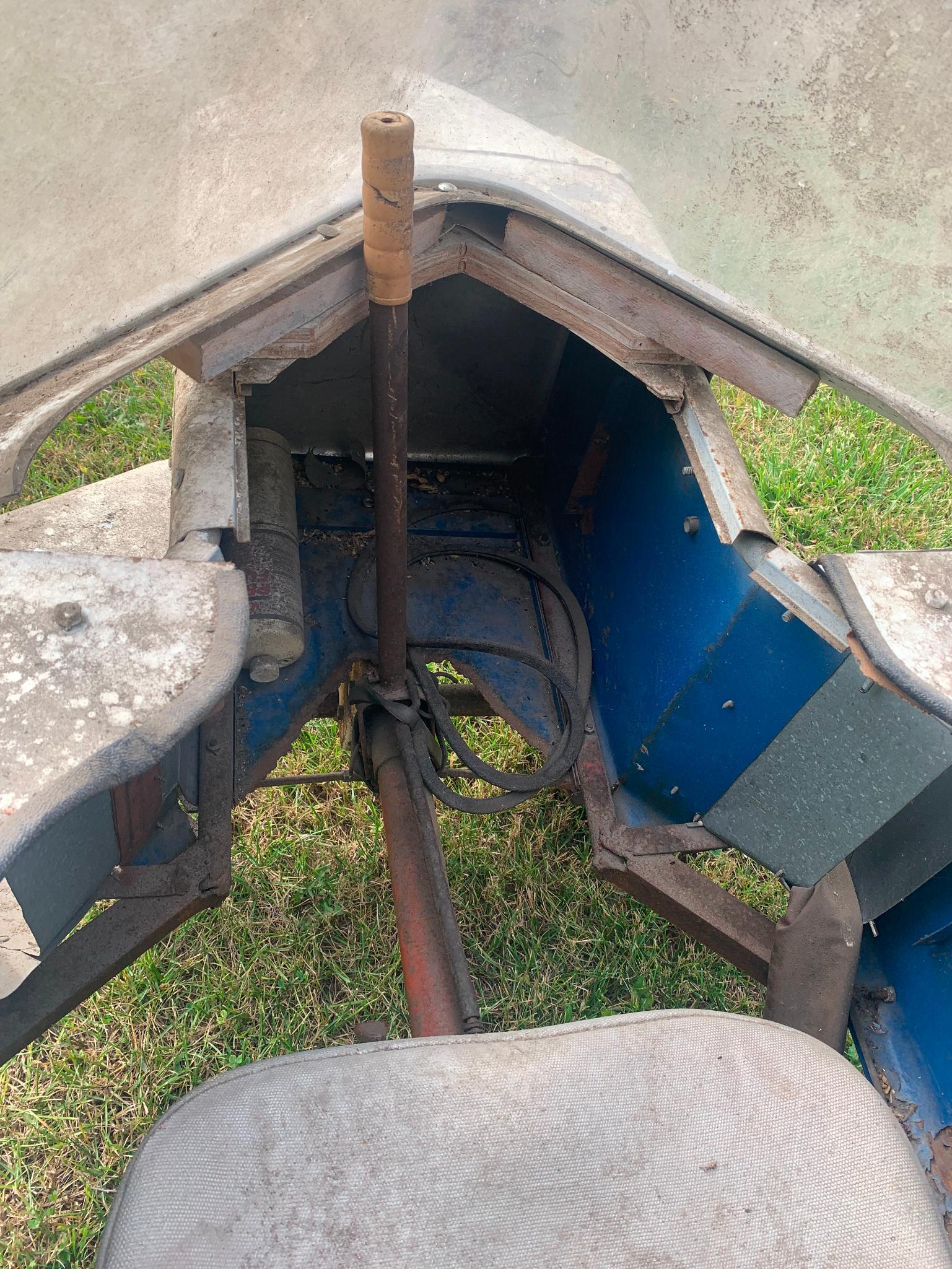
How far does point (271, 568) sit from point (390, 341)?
1.85 ft

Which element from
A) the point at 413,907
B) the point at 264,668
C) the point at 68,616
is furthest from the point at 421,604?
the point at 68,616

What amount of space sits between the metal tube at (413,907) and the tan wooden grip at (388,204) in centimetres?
94

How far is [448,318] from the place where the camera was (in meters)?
2.22

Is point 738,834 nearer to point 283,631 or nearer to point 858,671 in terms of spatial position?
point 858,671

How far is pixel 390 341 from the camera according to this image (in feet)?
4.70

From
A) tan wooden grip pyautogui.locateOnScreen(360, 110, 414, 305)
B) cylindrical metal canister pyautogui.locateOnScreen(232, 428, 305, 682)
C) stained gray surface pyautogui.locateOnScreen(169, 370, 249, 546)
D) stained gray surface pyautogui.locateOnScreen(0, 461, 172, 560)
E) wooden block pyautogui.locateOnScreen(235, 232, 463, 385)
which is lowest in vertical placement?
cylindrical metal canister pyautogui.locateOnScreen(232, 428, 305, 682)

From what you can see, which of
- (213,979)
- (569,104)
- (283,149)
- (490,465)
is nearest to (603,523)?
(490,465)

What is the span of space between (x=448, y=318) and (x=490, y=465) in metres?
0.45

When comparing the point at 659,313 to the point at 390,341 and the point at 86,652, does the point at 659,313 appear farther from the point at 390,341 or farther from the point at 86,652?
the point at 86,652

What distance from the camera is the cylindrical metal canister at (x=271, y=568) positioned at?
180cm

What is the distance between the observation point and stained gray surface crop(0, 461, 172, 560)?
4.97ft

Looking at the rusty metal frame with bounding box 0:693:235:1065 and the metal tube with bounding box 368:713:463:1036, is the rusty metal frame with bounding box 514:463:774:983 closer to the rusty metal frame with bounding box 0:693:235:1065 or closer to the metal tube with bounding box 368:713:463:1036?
the metal tube with bounding box 368:713:463:1036

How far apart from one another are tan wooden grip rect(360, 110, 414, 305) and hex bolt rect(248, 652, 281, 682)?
771mm

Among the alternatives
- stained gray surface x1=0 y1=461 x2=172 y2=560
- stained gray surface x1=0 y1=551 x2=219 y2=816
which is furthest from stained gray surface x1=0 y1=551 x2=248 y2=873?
stained gray surface x1=0 y1=461 x2=172 y2=560
